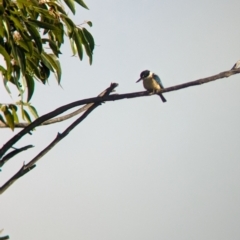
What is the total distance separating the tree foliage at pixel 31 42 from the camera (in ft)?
8.46

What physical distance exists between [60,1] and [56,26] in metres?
0.23

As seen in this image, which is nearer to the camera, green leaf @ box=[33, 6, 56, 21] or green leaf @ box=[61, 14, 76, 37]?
green leaf @ box=[33, 6, 56, 21]

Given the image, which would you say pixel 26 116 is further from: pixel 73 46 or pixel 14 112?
pixel 73 46

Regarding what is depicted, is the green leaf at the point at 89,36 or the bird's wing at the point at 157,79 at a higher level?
the green leaf at the point at 89,36

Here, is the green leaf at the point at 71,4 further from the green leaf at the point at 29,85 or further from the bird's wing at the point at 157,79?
the bird's wing at the point at 157,79

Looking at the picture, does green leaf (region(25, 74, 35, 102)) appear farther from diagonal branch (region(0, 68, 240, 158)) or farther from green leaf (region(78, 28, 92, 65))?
diagonal branch (region(0, 68, 240, 158))

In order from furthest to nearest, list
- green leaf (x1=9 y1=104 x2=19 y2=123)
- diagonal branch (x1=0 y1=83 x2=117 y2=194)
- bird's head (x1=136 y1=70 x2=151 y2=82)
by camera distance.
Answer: bird's head (x1=136 y1=70 x2=151 y2=82) < green leaf (x1=9 y1=104 x2=19 y2=123) < diagonal branch (x1=0 y1=83 x2=117 y2=194)

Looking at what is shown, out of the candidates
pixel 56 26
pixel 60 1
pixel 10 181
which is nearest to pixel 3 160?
pixel 10 181

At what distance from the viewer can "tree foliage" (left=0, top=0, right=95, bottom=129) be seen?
2.58m

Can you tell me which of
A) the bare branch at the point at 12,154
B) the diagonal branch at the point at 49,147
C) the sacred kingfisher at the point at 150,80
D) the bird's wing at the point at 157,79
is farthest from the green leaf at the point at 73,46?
the bird's wing at the point at 157,79

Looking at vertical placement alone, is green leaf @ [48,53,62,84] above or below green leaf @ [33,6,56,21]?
below

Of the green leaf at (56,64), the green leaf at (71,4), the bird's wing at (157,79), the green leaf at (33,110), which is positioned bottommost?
the bird's wing at (157,79)

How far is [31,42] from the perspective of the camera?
2.69 metres

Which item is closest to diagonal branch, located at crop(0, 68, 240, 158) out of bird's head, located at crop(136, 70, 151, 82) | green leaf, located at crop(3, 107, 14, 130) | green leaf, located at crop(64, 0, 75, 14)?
green leaf, located at crop(3, 107, 14, 130)
